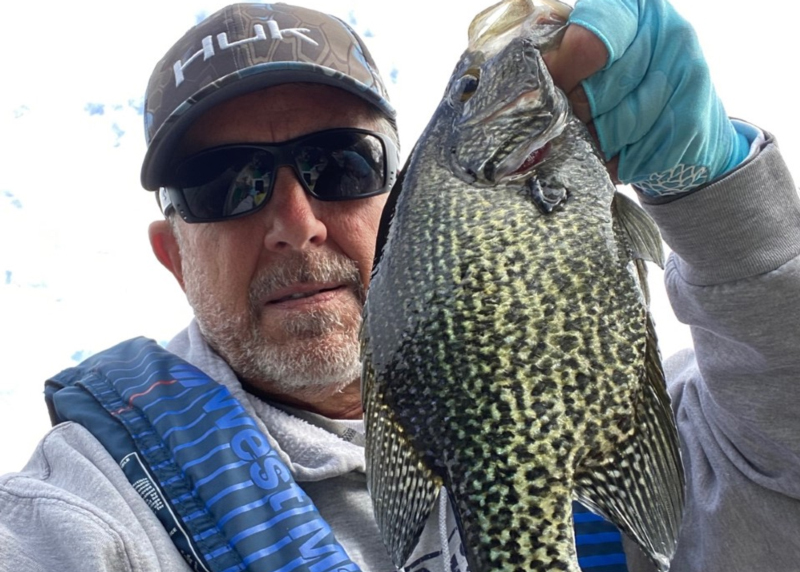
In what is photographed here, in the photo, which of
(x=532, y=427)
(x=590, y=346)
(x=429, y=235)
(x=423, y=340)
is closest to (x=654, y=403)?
(x=590, y=346)

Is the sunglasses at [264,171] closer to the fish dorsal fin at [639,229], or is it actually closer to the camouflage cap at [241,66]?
the camouflage cap at [241,66]

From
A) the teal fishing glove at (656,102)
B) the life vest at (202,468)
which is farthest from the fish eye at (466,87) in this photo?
the life vest at (202,468)

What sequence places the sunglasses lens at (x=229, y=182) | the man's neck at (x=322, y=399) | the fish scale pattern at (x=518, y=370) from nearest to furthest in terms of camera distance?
the fish scale pattern at (x=518, y=370) → the sunglasses lens at (x=229, y=182) → the man's neck at (x=322, y=399)

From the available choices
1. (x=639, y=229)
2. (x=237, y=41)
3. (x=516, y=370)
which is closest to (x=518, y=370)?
(x=516, y=370)

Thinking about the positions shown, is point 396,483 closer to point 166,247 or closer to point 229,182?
point 229,182

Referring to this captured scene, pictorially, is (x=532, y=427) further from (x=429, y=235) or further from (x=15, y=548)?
(x=15, y=548)

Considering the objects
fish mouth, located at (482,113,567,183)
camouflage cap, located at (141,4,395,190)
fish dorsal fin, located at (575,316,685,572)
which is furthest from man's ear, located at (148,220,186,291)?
fish dorsal fin, located at (575,316,685,572)
